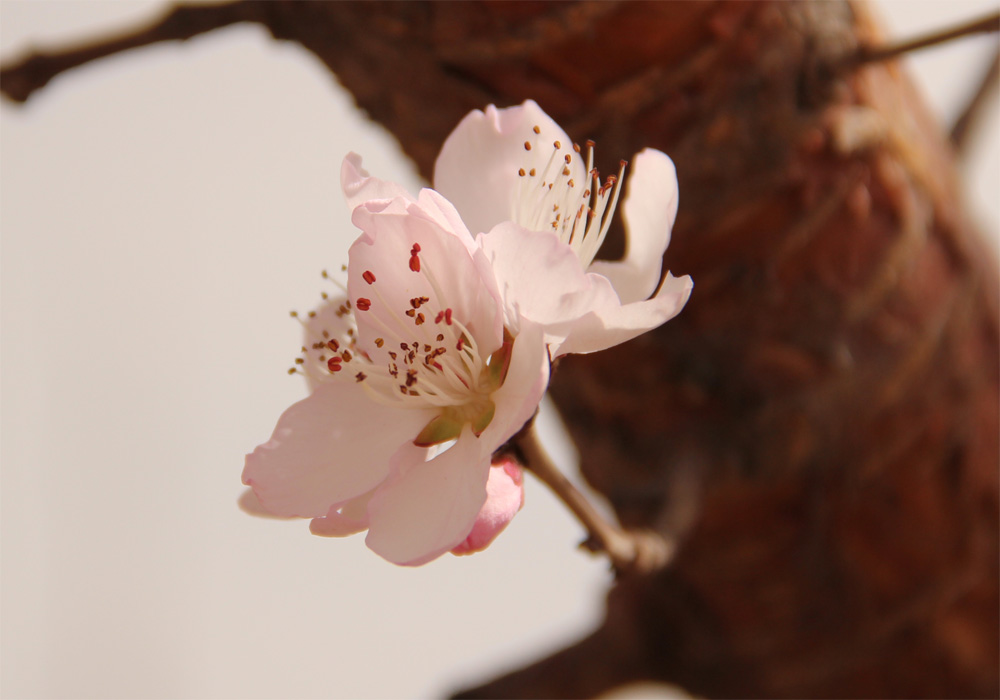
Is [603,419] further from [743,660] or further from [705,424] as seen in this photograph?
[743,660]

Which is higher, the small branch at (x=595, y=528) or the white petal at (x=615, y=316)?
the white petal at (x=615, y=316)

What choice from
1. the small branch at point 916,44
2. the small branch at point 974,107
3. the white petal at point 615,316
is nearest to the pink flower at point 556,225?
the white petal at point 615,316

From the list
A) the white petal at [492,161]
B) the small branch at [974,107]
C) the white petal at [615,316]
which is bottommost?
the white petal at [615,316]

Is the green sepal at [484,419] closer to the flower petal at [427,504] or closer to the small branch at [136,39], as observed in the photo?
the flower petal at [427,504]

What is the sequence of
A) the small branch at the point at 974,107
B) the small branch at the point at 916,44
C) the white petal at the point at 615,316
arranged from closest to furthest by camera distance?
the white petal at the point at 615,316, the small branch at the point at 916,44, the small branch at the point at 974,107

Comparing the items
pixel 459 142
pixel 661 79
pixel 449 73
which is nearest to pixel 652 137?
pixel 661 79

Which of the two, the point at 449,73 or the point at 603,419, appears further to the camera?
the point at 603,419

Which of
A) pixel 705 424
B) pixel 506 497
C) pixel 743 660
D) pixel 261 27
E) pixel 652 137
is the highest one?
pixel 261 27

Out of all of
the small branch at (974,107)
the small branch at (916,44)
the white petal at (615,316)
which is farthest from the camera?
the small branch at (974,107)
